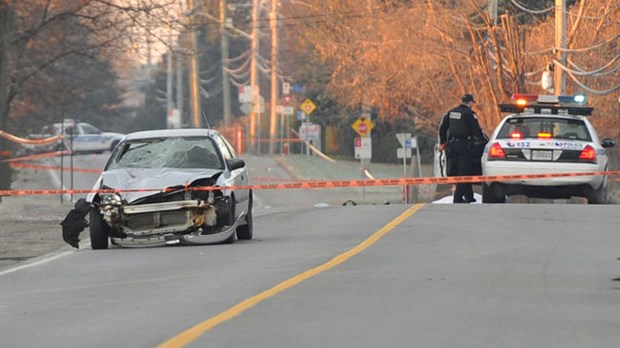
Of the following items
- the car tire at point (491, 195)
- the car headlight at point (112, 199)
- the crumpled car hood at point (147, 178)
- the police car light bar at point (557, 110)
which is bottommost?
the car tire at point (491, 195)

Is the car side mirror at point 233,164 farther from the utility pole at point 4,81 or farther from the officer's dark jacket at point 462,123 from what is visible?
the utility pole at point 4,81

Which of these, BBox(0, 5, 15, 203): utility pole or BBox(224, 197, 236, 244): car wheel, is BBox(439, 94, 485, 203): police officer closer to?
BBox(224, 197, 236, 244): car wheel

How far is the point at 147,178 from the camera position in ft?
55.2

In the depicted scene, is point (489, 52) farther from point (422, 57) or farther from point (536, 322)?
point (536, 322)

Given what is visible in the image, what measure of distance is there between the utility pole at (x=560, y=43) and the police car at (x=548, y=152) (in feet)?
47.6

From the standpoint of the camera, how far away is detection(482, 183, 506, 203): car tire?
938 inches

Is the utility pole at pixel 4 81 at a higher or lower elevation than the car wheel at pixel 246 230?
higher

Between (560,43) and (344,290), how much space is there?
27010mm

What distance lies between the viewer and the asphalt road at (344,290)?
968 centimetres

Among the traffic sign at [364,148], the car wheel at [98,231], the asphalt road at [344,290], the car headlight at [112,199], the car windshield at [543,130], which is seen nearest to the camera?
the asphalt road at [344,290]

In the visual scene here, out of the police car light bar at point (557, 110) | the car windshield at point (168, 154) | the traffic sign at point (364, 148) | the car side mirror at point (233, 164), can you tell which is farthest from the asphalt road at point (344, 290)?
the traffic sign at point (364, 148)

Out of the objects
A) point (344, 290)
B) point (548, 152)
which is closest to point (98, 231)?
point (344, 290)

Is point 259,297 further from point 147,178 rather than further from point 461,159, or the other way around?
point 461,159

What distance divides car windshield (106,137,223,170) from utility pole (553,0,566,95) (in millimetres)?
21326
